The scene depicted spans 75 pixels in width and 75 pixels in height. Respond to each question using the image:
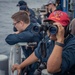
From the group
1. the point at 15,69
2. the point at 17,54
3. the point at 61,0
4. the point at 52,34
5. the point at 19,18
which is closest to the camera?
the point at 52,34

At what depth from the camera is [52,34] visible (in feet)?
11.1

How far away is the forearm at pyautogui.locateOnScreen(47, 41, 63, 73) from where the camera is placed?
3.42m

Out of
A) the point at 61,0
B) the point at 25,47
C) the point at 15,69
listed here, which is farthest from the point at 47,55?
the point at 61,0

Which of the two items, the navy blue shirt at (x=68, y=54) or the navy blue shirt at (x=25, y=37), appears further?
the navy blue shirt at (x=25, y=37)

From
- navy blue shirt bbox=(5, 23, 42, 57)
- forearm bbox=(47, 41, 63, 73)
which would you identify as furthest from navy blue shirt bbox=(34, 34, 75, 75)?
navy blue shirt bbox=(5, 23, 42, 57)

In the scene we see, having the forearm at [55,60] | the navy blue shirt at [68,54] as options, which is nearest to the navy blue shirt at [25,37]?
the navy blue shirt at [68,54]

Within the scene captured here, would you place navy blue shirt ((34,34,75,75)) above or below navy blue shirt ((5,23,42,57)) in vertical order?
above

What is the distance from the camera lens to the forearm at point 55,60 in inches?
134

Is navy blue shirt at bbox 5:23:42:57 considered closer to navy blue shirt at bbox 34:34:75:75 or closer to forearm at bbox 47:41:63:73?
navy blue shirt at bbox 34:34:75:75

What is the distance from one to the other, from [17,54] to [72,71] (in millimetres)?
1395

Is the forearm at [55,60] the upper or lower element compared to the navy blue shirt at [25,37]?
upper

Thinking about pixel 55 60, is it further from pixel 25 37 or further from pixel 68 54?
pixel 25 37

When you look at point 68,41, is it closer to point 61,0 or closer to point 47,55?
point 47,55

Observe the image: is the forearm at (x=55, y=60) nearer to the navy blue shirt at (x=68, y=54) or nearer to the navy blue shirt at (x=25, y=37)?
the navy blue shirt at (x=68, y=54)
